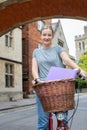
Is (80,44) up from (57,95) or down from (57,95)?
up

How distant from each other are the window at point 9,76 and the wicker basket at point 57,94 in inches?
907

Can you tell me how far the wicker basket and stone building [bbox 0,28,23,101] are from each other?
21.7 meters

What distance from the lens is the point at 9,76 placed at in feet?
87.6

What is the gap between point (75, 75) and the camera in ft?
11.4

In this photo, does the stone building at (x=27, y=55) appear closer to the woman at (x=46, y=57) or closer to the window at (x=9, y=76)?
the window at (x=9, y=76)

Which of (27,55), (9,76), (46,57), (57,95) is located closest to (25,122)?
(46,57)

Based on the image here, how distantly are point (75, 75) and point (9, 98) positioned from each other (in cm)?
2293

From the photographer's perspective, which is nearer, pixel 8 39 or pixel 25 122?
pixel 25 122

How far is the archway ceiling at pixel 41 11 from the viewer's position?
9641mm

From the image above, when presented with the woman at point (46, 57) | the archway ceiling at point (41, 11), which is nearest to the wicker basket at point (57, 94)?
the woman at point (46, 57)

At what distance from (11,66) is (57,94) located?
79.1 feet

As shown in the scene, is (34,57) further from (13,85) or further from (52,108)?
(13,85)

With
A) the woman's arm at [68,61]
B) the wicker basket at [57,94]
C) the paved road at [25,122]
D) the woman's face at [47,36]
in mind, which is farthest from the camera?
the paved road at [25,122]

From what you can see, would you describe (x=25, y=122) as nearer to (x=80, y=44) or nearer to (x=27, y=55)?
(x=27, y=55)
